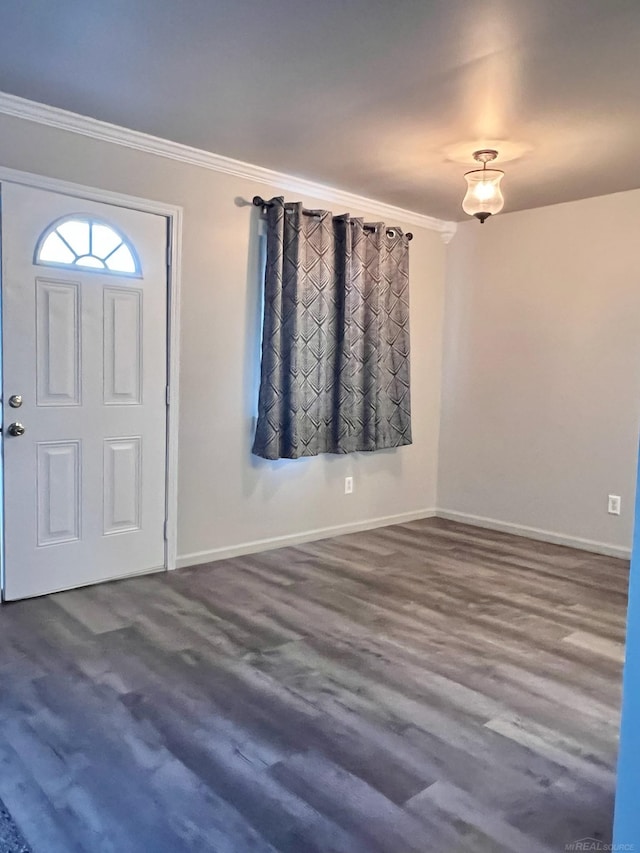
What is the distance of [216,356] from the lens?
3.87 m

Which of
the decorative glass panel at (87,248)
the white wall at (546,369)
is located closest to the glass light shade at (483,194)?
the white wall at (546,369)

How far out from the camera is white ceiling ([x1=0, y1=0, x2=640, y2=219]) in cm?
218

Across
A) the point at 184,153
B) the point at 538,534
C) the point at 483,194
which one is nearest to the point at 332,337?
the point at 483,194

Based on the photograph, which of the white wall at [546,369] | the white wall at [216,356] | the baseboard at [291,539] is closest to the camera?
the white wall at [216,356]

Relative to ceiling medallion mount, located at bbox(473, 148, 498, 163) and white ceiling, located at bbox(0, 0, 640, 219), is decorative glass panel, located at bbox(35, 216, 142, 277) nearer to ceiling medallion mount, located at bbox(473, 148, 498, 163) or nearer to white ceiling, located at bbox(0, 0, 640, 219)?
white ceiling, located at bbox(0, 0, 640, 219)

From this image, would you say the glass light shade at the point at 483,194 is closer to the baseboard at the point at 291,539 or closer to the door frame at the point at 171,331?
the door frame at the point at 171,331

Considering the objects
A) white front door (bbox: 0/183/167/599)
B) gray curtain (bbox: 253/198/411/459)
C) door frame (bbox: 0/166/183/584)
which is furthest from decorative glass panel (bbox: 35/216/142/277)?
gray curtain (bbox: 253/198/411/459)

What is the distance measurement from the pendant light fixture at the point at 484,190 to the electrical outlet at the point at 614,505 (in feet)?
6.97

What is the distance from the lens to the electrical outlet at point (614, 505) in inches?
170

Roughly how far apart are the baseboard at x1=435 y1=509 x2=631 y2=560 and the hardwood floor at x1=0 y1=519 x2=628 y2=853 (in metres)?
0.66

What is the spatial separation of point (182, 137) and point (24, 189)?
2.80ft

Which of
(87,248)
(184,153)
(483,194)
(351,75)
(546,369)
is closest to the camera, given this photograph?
(351,75)

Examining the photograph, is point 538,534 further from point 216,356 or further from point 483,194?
point 216,356

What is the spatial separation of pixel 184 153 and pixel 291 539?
97.2 inches
